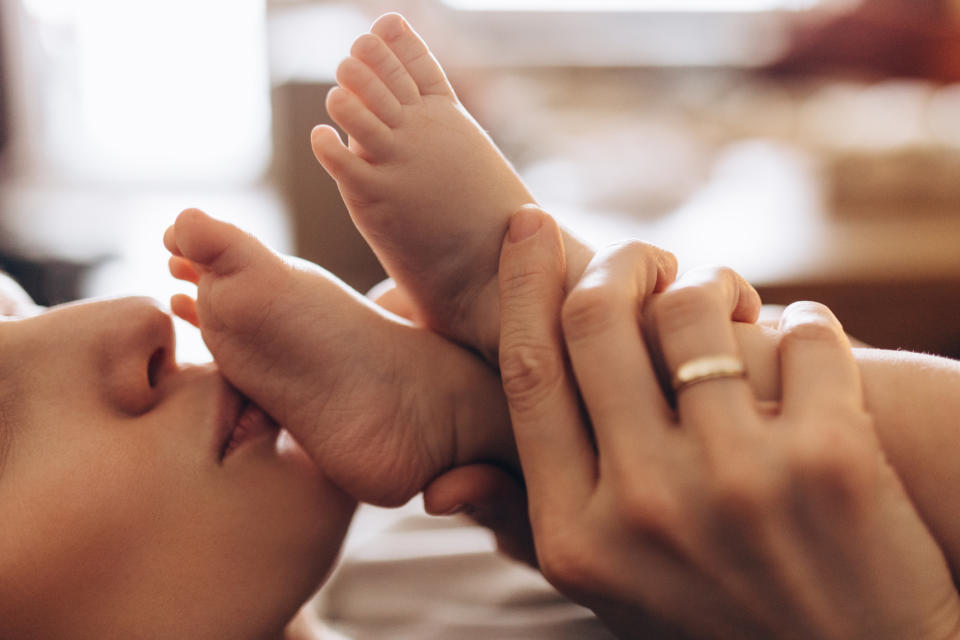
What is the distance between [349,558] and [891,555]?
49 cm

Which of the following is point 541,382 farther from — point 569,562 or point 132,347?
point 132,347

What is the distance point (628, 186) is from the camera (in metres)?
2.63

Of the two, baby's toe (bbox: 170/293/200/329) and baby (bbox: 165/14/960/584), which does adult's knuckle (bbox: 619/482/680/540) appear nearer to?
baby (bbox: 165/14/960/584)

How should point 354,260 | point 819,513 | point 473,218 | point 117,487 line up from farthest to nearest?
1. point 354,260
2. point 473,218
3. point 117,487
4. point 819,513

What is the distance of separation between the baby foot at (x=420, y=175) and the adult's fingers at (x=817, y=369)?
0.85ft

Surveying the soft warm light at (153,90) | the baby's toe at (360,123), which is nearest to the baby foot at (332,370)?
the baby's toe at (360,123)

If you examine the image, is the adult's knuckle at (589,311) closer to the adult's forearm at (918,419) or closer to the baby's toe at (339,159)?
the adult's forearm at (918,419)

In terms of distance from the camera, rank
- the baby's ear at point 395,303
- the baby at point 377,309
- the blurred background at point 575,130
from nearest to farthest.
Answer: the baby at point 377,309
the baby's ear at point 395,303
the blurred background at point 575,130

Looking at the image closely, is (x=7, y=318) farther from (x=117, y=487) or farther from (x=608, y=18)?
(x=608, y=18)

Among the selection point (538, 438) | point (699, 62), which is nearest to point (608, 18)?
point (699, 62)

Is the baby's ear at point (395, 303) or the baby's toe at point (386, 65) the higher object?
the baby's toe at point (386, 65)

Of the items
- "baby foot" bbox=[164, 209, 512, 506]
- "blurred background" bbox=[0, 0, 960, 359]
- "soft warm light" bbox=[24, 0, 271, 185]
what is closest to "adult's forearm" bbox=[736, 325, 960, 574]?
"baby foot" bbox=[164, 209, 512, 506]

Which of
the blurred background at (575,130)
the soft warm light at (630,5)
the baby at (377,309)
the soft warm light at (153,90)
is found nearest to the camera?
the baby at (377,309)

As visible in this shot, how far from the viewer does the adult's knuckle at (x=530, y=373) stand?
1.73 feet
